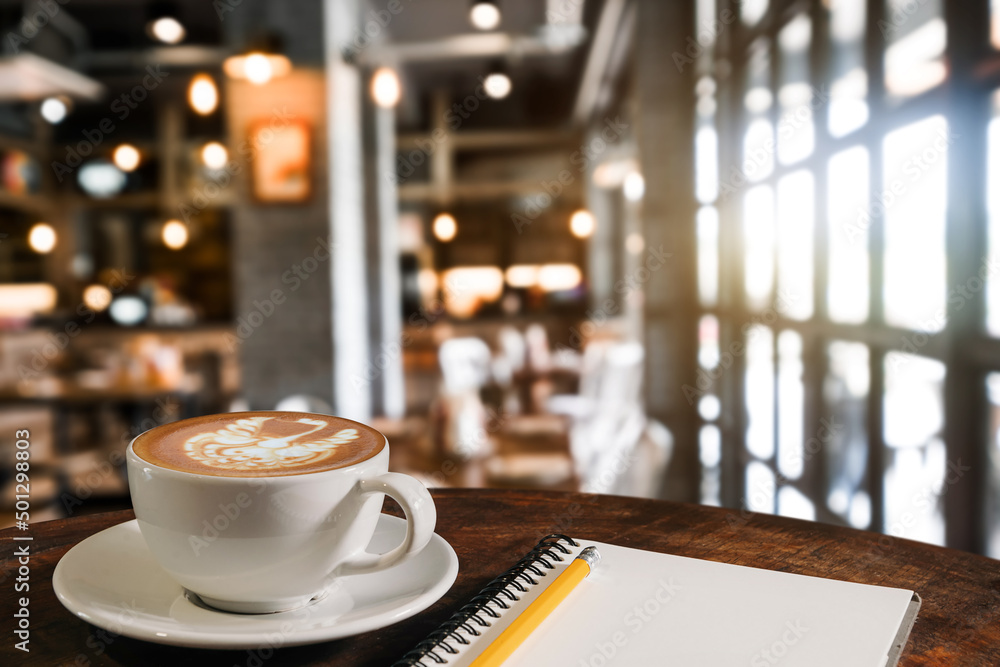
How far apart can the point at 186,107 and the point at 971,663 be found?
34.6 feet

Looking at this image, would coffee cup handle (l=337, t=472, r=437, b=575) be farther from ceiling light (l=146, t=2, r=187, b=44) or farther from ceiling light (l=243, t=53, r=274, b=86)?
ceiling light (l=146, t=2, r=187, b=44)

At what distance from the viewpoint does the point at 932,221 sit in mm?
1491

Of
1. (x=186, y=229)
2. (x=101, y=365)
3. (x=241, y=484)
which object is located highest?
(x=186, y=229)

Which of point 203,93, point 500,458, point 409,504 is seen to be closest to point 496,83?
point 203,93

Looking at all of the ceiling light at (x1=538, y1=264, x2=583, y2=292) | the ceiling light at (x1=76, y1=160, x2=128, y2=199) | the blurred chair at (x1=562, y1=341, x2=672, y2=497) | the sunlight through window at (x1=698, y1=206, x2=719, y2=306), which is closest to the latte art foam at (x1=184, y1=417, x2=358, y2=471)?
the blurred chair at (x1=562, y1=341, x2=672, y2=497)

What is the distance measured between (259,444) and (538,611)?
0.27 m

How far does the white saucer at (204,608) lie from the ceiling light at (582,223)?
9.36m

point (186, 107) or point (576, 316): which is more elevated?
point (186, 107)

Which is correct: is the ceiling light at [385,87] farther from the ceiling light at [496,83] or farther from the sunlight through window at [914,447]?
the sunlight through window at [914,447]

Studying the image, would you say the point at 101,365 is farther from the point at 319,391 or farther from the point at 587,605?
the point at 587,605

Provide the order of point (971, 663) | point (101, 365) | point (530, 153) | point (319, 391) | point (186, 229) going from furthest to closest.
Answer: point (530, 153), point (186, 229), point (101, 365), point (319, 391), point (971, 663)

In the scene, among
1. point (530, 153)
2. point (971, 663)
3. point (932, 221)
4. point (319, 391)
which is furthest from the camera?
point (530, 153)

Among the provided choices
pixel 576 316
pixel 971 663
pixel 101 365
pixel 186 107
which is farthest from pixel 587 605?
pixel 186 107

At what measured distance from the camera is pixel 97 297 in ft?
30.5
